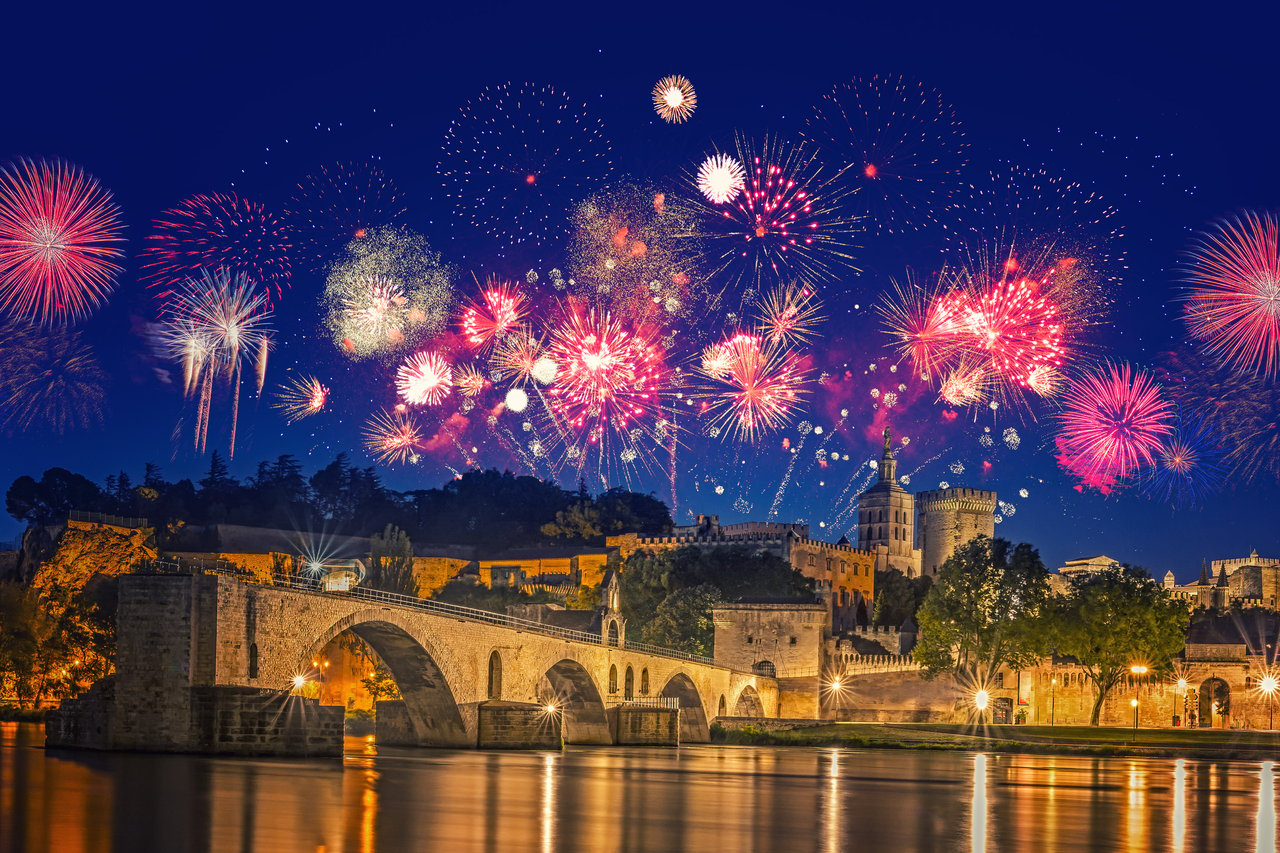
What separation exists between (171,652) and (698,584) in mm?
80056

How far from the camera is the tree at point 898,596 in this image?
131m

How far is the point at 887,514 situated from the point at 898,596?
3555cm

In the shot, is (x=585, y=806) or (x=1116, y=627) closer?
(x=585, y=806)

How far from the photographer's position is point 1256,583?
515 ft

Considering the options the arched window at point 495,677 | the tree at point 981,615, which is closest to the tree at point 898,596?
the tree at point 981,615

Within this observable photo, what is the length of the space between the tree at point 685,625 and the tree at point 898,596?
25525mm

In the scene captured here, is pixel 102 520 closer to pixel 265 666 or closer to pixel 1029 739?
pixel 1029 739

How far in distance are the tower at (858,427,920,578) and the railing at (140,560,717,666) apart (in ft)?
285

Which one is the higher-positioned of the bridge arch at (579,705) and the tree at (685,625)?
the tree at (685,625)

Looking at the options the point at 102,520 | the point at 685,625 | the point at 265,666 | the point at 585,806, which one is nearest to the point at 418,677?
the point at 265,666

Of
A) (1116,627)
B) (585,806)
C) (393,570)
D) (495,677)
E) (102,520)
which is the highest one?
(102,520)

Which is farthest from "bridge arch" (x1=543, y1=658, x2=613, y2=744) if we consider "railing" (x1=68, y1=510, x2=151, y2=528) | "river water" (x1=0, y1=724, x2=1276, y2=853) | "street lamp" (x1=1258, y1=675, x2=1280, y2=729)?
"street lamp" (x1=1258, y1=675, x2=1280, y2=729)

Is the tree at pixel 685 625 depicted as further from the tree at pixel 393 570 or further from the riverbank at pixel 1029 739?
the riverbank at pixel 1029 739

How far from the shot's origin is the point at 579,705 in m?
67.1
